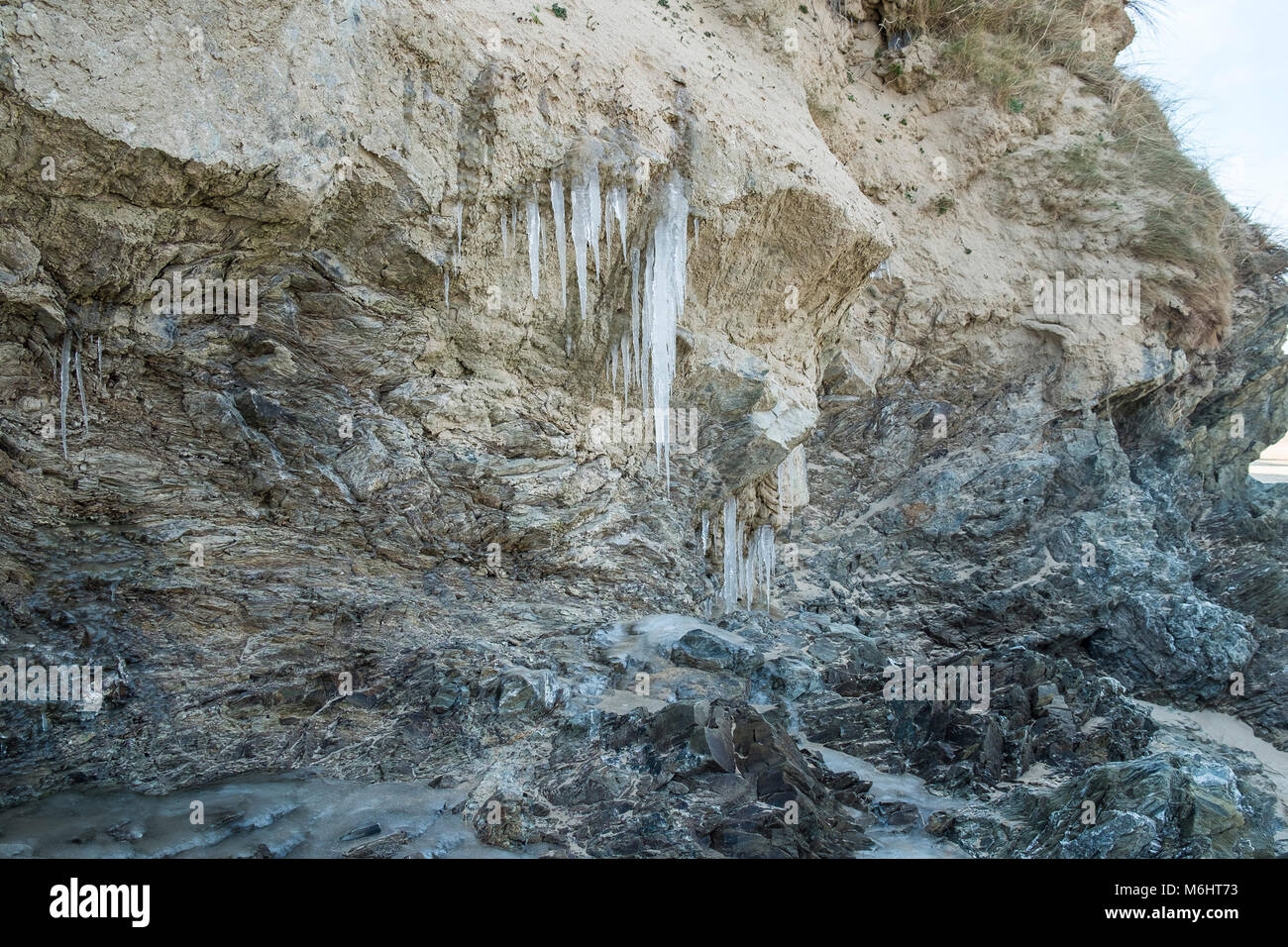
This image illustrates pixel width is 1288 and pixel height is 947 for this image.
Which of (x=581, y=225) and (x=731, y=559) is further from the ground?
(x=581, y=225)

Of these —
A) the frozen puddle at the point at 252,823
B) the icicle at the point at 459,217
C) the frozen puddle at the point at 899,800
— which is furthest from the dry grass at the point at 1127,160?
the frozen puddle at the point at 252,823

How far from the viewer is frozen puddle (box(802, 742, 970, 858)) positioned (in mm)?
A: 7215

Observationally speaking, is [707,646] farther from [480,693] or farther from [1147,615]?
[1147,615]

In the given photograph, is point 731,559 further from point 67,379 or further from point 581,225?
point 67,379

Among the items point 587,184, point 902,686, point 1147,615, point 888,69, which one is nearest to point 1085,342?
point 1147,615

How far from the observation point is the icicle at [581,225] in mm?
9016

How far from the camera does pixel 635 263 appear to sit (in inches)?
387

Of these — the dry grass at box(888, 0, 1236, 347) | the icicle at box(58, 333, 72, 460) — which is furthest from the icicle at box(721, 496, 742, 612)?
the dry grass at box(888, 0, 1236, 347)

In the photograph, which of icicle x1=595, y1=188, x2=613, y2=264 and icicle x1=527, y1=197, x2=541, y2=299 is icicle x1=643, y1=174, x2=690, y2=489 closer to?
icicle x1=595, y1=188, x2=613, y2=264

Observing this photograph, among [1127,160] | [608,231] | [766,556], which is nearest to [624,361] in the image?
[608,231]

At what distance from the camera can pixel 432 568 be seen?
9898mm

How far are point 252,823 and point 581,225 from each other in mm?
6222

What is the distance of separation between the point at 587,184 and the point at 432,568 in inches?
176

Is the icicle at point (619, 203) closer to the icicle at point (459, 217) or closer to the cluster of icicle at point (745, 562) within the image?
the icicle at point (459, 217)
